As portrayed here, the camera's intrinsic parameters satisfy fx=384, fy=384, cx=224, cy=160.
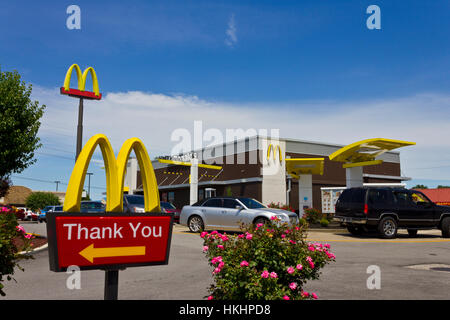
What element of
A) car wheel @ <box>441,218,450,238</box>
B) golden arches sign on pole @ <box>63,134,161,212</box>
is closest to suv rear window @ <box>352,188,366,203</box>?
car wheel @ <box>441,218,450,238</box>

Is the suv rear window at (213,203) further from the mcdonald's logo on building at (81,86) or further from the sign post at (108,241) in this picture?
the sign post at (108,241)

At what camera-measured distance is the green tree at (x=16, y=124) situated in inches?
590

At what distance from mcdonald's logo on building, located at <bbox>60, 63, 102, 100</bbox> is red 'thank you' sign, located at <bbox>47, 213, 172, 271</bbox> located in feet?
48.5

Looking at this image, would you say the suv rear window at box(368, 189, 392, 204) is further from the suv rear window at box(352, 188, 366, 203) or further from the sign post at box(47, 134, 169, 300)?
the sign post at box(47, 134, 169, 300)

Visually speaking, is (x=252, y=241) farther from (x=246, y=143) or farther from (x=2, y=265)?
(x=246, y=143)

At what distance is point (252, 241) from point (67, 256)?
2.11 m

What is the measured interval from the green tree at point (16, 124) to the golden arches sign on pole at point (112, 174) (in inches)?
519

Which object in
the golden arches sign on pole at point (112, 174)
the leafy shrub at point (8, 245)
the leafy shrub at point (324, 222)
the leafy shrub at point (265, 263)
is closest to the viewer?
the golden arches sign on pole at point (112, 174)

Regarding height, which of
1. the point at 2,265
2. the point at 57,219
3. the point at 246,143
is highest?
the point at 246,143

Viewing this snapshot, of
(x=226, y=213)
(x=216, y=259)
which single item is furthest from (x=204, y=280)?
(x=226, y=213)

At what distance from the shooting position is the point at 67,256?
10.7 ft

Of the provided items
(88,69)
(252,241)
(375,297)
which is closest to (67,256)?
(252,241)

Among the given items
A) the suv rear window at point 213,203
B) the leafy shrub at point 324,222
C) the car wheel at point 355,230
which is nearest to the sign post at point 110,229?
the suv rear window at point 213,203

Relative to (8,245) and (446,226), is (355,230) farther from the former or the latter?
(8,245)
